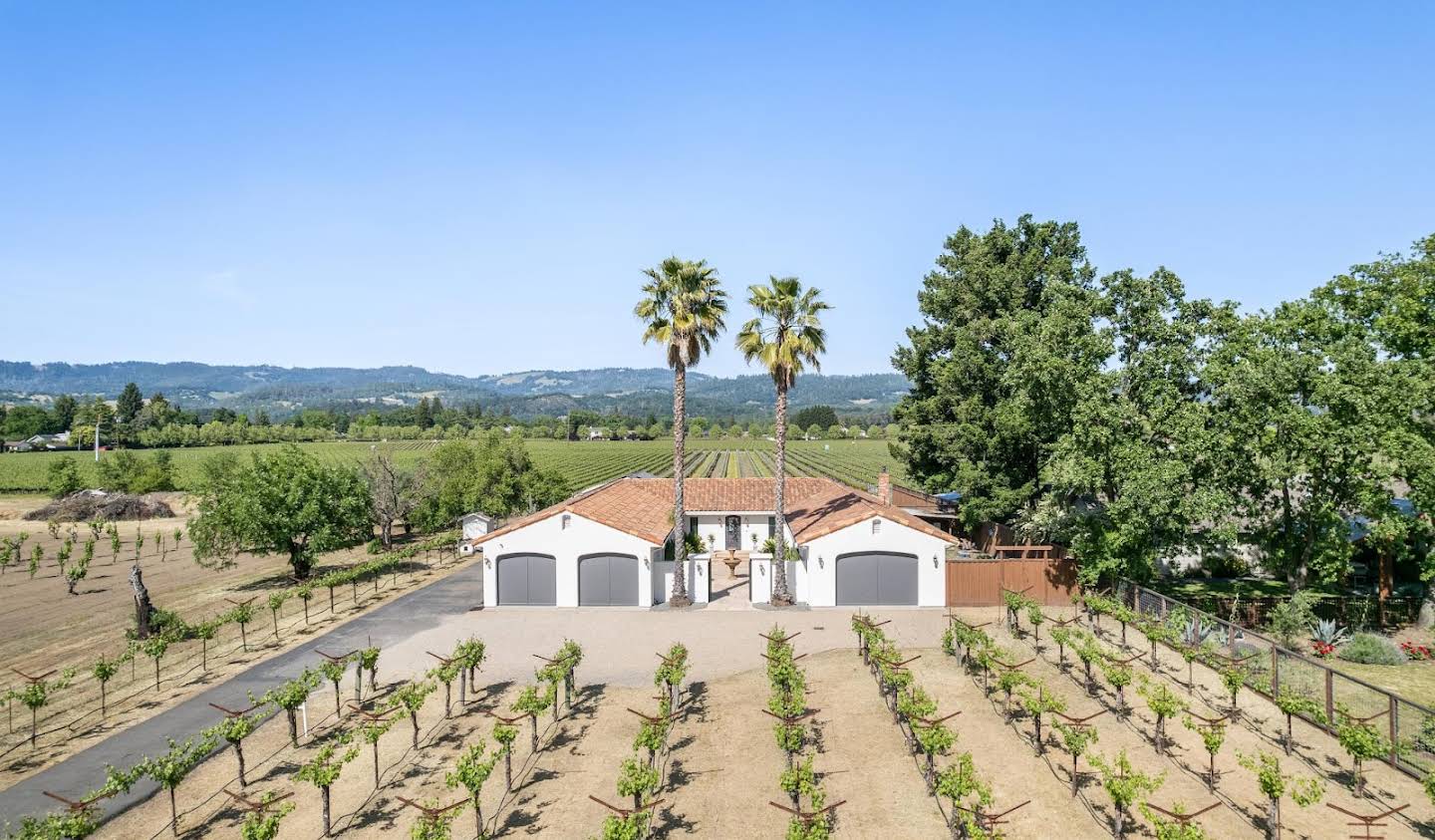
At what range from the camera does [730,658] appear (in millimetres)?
23703

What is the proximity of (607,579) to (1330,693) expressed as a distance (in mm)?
21747

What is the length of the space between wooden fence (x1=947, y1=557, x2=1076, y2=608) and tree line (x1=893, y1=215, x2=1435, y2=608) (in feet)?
4.64

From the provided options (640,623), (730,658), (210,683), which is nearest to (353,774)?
(210,683)

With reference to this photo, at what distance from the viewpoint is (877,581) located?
30641 mm

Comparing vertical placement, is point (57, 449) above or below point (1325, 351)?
below

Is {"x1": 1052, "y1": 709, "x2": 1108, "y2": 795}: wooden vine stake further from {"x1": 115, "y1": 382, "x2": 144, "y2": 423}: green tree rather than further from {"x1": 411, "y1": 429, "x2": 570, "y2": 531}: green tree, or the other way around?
{"x1": 115, "y1": 382, "x2": 144, "y2": 423}: green tree

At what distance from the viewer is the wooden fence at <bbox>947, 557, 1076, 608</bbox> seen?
3062 centimetres

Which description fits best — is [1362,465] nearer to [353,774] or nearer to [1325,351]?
[1325,351]

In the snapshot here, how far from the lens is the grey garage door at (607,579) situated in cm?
3059

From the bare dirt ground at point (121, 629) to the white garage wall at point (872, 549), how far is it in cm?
1719

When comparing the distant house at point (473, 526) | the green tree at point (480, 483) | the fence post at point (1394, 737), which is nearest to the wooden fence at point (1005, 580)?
the fence post at point (1394, 737)

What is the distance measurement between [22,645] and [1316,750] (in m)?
37.3

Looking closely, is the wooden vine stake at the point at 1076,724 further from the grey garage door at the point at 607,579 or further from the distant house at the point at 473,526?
the distant house at the point at 473,526

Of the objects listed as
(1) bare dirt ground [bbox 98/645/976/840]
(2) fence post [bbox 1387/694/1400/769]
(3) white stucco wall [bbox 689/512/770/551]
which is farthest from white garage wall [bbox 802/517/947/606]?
(2) fence post [bbox 1387/694/1400/769]
